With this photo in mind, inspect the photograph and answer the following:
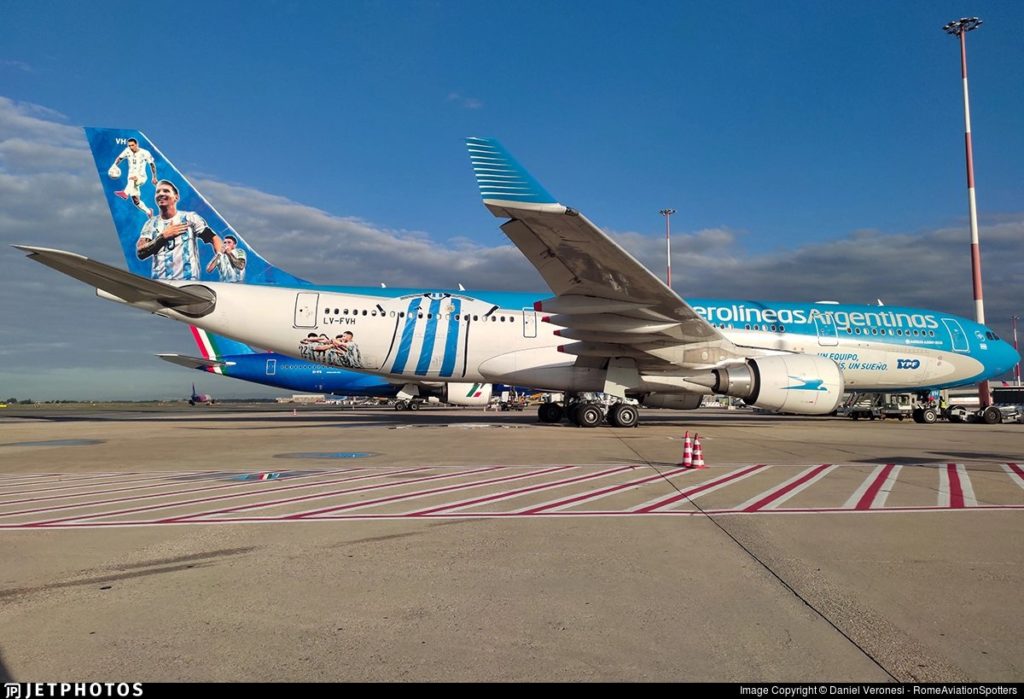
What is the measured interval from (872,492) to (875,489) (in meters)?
0.26

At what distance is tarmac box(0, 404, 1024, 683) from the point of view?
2617 millimetres

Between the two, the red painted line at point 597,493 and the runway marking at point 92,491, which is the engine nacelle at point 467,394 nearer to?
the runway marking at point 92,491

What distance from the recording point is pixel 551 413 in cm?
2255

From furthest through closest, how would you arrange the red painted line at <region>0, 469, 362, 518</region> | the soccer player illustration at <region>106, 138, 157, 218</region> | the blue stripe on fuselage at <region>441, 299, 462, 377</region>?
the blue stripe on fuselage at <region>441, 299, 462, 377</region> < the soccer player illustration at <region>106, 138, 157, 218</region> < the red painted line at <region>0, 469, 362, 518</region>

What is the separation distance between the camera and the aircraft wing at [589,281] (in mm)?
12047

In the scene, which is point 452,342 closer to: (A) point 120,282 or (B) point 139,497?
(A) point 120,282

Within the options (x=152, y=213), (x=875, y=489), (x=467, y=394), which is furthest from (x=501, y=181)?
(x=467, y=394)

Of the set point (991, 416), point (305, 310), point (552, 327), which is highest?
point (305, 310)

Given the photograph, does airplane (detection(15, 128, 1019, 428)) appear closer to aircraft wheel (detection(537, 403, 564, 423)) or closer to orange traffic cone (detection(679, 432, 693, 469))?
aircraft wheel (detection(537, 403, 564, 423))

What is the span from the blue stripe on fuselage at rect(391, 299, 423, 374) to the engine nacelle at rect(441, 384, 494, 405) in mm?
13503

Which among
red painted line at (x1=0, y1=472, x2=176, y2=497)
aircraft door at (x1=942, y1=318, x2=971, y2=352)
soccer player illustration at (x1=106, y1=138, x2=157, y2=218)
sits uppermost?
soccer player illustration at (x1=106, y1=138, x2=157, y2=218)

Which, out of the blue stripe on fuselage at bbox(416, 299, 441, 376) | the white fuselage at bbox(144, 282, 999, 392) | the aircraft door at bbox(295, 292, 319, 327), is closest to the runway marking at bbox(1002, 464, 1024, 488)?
the white fuselage at bbox(144, 282, 999, 392)

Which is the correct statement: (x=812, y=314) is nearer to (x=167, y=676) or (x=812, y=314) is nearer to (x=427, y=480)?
(x=427, y=480)

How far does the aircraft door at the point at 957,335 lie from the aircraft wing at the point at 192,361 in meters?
31.3
